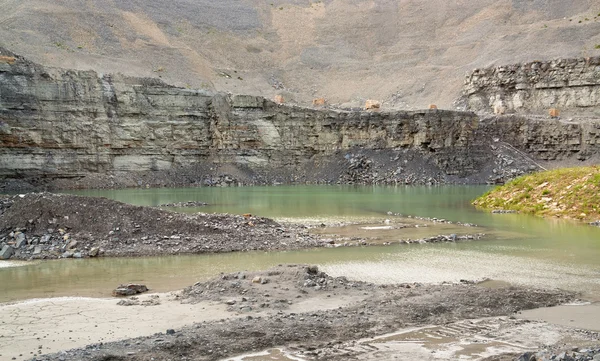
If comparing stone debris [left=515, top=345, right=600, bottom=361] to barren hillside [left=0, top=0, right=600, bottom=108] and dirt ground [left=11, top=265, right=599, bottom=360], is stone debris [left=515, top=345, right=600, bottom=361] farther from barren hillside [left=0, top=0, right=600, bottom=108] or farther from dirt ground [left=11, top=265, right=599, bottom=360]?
barren hillside [left=0, top=0, right=600, bottom=108]

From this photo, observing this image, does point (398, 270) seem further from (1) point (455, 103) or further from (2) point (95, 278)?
(1) point (455, 103)

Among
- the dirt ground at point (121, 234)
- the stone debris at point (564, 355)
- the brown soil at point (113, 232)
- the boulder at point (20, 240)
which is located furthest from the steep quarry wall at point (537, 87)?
the stone debris at point (564, 355)

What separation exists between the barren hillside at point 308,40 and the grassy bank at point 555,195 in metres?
46.0

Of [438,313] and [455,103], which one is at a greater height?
[455,103]

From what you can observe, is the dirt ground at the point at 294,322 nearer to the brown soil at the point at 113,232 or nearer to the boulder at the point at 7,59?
the brown soil at the point at 113,232

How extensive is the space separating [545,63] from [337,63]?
1470 inches

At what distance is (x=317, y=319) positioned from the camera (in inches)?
397

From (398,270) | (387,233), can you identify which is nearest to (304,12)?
(387,233)

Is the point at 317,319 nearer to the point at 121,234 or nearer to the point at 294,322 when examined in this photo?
the point at 294,322

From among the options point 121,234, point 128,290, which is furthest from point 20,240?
point 128,290

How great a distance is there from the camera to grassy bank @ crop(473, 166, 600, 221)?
92.3 feet

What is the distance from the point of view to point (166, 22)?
3863 inches

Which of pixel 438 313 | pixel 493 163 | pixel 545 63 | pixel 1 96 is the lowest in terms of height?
pixel 438 313

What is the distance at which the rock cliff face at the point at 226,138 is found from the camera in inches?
2146
